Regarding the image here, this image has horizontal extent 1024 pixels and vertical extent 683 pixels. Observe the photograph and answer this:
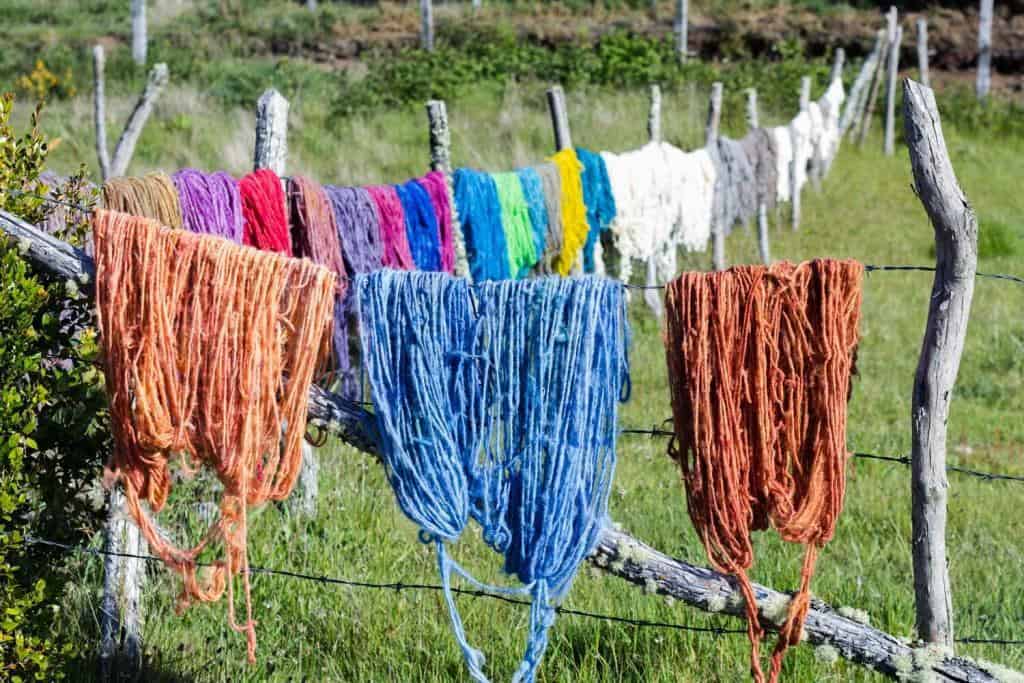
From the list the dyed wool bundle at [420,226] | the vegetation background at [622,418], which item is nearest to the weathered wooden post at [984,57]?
the vegetation background at [622,418]

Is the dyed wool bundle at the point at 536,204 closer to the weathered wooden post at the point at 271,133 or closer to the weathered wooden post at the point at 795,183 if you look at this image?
the weathered wooden post at the point at 271,133

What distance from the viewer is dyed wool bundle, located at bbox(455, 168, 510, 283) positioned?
5.38 m

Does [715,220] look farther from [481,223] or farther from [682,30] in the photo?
[682,30]

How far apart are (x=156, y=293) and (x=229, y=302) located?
20 centimetres

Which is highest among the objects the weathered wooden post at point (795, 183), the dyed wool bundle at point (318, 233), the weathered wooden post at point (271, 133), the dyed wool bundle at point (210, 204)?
the weathered wooden post at point (271, 133)

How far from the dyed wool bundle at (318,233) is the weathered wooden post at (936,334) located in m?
2.33

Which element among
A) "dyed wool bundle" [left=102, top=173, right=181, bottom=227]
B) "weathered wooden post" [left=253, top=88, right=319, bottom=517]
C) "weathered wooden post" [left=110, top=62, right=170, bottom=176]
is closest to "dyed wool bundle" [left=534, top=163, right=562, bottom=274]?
"weathered wooden post" [left=253, top=88, right=319, bottom=517]

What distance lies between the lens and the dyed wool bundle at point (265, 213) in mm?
4504

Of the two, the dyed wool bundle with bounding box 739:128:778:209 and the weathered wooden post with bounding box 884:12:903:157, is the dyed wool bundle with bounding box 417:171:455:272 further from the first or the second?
the weathered wooden post with bounding box 884:12:903:157

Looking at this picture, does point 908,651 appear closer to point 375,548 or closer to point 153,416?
point 153,416

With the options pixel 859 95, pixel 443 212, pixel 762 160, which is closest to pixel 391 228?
pixel 443 212

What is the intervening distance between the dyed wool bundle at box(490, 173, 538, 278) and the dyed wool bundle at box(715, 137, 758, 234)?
3.22 meters

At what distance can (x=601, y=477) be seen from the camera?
9.95 feet

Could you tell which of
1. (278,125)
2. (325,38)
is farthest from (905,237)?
(325,38)
